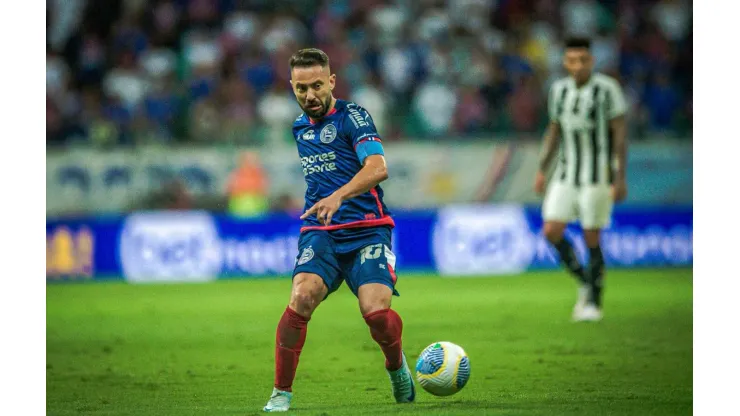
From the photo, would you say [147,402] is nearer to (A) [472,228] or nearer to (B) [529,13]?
(A) [472,228]

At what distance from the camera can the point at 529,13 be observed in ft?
54.6

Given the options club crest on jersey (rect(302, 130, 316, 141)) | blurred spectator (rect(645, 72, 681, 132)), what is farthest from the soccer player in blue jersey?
blurred spectator (rect(645, 72, 681, 132))

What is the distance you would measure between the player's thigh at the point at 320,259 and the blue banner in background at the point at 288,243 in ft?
26.7

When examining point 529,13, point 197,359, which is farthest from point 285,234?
point 197,359

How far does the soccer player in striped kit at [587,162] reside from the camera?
9000 millimetres

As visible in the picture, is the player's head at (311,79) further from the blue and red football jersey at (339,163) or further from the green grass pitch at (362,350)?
the green grass pitch at (362,350)

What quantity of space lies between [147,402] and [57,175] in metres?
8.79

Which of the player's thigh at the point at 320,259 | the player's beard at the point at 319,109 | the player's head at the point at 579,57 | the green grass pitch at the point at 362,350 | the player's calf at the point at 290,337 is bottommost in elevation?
the green grass pitch at the point at 362,350

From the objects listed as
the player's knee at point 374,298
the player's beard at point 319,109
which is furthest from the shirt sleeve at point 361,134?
the player's knee at point 374,298

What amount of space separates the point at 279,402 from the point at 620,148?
4.46 meters

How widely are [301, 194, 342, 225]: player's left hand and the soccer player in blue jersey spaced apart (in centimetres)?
8

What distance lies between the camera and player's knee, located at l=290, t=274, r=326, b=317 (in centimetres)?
541

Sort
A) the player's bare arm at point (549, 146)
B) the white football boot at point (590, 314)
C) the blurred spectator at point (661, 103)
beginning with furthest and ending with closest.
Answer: the blurred spectator at point (661, 103) → the player's bare arm at point (549, 146) → the white football boot at point (590, 314)

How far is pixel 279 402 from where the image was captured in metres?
5.43
